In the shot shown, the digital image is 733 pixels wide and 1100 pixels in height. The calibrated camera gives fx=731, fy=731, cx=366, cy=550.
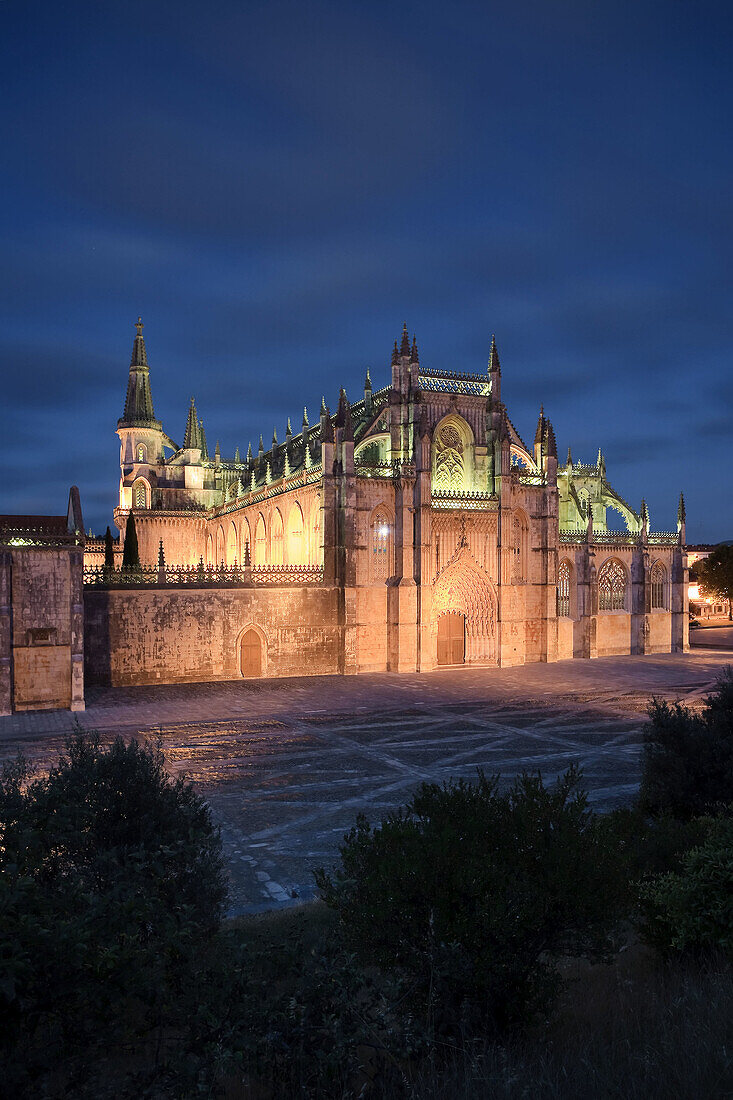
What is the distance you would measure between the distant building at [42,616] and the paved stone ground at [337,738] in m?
1.05

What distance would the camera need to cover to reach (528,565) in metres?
38.3

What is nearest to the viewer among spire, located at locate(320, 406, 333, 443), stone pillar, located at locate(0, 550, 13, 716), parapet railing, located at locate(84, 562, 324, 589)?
stone pillar, located at locate(0, 550, 13, 716)

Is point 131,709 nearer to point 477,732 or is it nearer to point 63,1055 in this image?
point 477,732

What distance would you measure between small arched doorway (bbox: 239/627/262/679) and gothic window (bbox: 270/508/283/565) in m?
9.81

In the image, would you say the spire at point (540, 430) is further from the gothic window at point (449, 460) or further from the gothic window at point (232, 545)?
the gothic window at point (232, 545)

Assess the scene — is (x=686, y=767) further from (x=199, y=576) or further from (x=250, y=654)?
(x=199, y=576)

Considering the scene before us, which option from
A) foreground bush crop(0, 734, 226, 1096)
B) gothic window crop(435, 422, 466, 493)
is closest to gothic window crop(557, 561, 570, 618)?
gothic window crop(435, 422, 466, 493)

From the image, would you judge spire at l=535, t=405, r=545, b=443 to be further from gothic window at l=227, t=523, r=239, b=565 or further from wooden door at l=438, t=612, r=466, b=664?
gothic window at l=227, t=523, r=239, b=565

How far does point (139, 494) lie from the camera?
59.1 meters

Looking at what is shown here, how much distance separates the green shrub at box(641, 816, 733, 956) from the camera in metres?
6.92

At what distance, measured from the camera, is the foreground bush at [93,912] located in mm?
4539

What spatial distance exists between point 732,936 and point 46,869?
6413 millimetres

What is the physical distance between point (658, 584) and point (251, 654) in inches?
1024

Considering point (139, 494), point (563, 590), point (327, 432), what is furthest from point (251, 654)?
point (139, 494)
